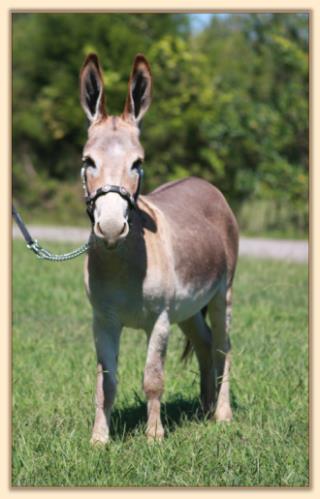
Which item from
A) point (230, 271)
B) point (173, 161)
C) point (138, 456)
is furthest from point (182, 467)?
point (173, 161)

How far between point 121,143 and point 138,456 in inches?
63.5

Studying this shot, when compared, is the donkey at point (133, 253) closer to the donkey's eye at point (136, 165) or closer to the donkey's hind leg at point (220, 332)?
the donkey's eye at point (136, 165)

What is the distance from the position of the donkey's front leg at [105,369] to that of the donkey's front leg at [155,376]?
0.21m

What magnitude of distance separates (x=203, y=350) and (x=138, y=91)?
1984mm

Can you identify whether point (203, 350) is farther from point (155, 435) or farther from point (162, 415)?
point (155, 435)

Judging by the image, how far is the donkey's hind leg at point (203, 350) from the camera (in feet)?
18.7

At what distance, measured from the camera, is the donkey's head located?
4.05 meters

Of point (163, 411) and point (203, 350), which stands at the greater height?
point (203, 350)

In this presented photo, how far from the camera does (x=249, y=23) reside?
19.7m

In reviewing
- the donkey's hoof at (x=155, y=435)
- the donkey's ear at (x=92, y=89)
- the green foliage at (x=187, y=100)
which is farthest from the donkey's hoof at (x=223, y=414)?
the green foliage at (x=187, y=100)

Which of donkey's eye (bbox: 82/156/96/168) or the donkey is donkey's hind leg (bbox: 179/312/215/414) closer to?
the donkey

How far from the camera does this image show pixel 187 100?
67.1 feet

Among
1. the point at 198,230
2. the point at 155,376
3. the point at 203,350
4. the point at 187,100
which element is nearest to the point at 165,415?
the point at 155,376

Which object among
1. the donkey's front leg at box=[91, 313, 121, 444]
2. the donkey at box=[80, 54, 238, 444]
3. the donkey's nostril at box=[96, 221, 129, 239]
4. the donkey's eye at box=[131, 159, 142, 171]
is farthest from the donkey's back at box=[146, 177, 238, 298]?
the donkey's nostril at box=[96, 221, 129, 239]
